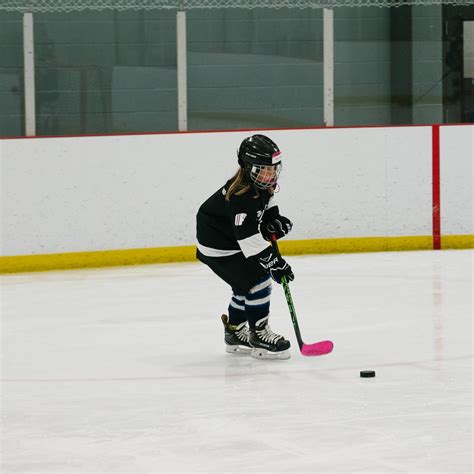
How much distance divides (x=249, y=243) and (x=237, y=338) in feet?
1.74

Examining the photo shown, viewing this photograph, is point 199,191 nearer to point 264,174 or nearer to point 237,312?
point 237,312

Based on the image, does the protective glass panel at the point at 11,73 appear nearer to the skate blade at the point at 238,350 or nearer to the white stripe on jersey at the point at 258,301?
the skate blade at the point at 238,350

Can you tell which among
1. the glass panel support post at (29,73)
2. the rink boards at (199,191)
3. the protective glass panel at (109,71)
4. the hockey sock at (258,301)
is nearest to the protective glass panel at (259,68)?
the protective glass panel at (109,71)

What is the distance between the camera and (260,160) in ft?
15.1

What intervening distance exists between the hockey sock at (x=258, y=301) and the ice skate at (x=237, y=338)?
5.0 inches

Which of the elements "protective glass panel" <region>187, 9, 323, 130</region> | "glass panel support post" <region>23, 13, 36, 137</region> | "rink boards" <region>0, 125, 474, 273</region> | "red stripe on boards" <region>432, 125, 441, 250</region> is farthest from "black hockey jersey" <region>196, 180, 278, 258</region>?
"red stripe on boards" <region>432, 125, 441, 250</region>

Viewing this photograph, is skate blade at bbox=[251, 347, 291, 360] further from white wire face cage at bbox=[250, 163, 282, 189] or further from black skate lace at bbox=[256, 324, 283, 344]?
white wire face cage at bbox=[250, 163, 282, 189]

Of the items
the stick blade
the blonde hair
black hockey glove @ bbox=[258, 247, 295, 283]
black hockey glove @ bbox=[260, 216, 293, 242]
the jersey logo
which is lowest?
the stick blade

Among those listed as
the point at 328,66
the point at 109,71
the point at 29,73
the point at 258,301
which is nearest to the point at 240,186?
the point at 258,301

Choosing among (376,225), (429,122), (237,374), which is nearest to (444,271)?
(376,225)

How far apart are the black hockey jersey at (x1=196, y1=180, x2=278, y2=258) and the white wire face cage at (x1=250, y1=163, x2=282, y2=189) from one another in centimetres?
Result: 4

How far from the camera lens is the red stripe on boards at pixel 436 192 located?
8164 mm

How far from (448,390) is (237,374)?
797 millimetres

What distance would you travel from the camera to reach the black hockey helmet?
181 inches
